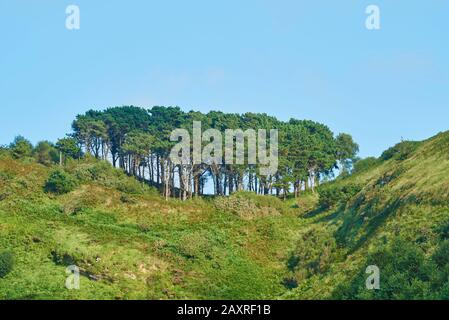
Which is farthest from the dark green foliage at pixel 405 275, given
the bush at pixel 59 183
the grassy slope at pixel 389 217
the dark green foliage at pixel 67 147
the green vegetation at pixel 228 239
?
the dark green foliage at pixel 67 147

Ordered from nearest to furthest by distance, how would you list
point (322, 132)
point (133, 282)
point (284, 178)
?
point (133, 282), point (284, 178), point (322, 132)

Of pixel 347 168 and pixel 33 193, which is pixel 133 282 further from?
pixel 347 168

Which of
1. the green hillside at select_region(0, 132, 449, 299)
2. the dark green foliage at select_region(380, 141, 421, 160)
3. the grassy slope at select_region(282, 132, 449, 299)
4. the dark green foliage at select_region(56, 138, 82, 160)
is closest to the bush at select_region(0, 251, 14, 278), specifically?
the green hillside at select_region(0, 132, 449, 299)

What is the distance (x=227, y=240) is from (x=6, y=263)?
18.5m

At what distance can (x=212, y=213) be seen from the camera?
55.7 m

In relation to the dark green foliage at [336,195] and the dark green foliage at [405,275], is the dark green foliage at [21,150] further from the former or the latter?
the dark green foliage at [405,275]

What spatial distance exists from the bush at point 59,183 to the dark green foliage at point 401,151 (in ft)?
114

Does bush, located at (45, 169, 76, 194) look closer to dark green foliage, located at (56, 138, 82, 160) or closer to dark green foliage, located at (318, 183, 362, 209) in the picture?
dark green foliage, located at (318, 183, 362, 209)

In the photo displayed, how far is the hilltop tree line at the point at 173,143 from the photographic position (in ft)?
265

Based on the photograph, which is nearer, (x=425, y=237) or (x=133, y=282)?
(x=425, y=237)

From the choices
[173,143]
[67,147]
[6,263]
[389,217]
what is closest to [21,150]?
[67,147]

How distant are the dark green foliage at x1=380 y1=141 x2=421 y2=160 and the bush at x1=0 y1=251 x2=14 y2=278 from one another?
37892mm

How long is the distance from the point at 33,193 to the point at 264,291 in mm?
28164
